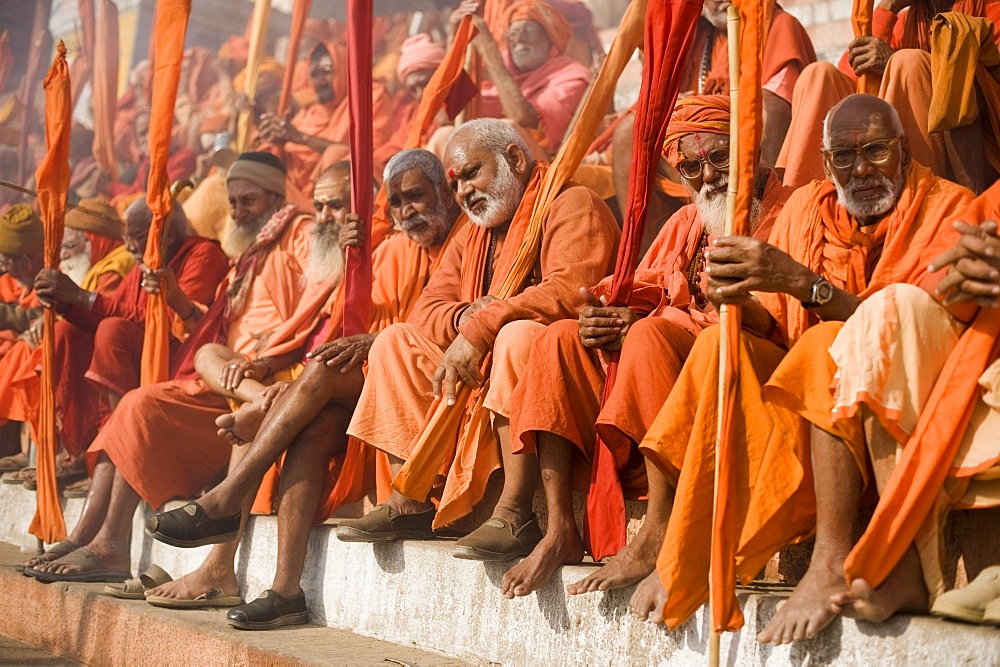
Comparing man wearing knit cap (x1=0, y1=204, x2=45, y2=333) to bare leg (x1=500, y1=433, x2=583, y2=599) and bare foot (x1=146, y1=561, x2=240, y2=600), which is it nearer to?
bare foot (x1=146, y1=561, x2=240, y2=600)

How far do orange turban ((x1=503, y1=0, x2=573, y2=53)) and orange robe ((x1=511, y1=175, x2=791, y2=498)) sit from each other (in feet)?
12.4

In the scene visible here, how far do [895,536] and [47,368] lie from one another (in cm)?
473

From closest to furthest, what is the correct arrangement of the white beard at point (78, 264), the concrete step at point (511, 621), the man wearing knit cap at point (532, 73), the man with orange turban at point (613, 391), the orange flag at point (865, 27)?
the concrete step at point (511, 621) < the man with orange turban at point (613, 391) < the orange flag at point (865, 27) < the man wearing knit cap at point (532, 73) < the white beard at point (78, 264)

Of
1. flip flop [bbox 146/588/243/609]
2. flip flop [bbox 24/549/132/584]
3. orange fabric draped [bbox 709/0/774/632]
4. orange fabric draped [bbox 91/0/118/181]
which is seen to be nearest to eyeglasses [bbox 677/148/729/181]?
orange fabric draped [bbox 709/0/774/632]

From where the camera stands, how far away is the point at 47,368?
612 cm

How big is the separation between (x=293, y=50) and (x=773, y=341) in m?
7.43

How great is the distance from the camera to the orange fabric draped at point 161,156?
5.95m

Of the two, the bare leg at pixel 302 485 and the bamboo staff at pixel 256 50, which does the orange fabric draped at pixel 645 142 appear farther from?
the bamboo staff at pixel 256 50

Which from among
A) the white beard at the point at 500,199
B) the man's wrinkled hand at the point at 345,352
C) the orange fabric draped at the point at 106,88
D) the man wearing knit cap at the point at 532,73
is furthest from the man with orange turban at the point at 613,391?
the orange fabric draped at the point at 106,88

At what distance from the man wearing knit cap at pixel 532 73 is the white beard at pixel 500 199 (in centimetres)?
230

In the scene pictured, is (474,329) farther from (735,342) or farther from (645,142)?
(735,342)

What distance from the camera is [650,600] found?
2.89 m

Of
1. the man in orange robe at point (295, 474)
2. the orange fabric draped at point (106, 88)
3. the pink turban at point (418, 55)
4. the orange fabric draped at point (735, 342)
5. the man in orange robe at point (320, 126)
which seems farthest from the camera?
the orange fabric draped at point (106, 88)

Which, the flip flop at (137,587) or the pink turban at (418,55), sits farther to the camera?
the pink turban at (418,55)
